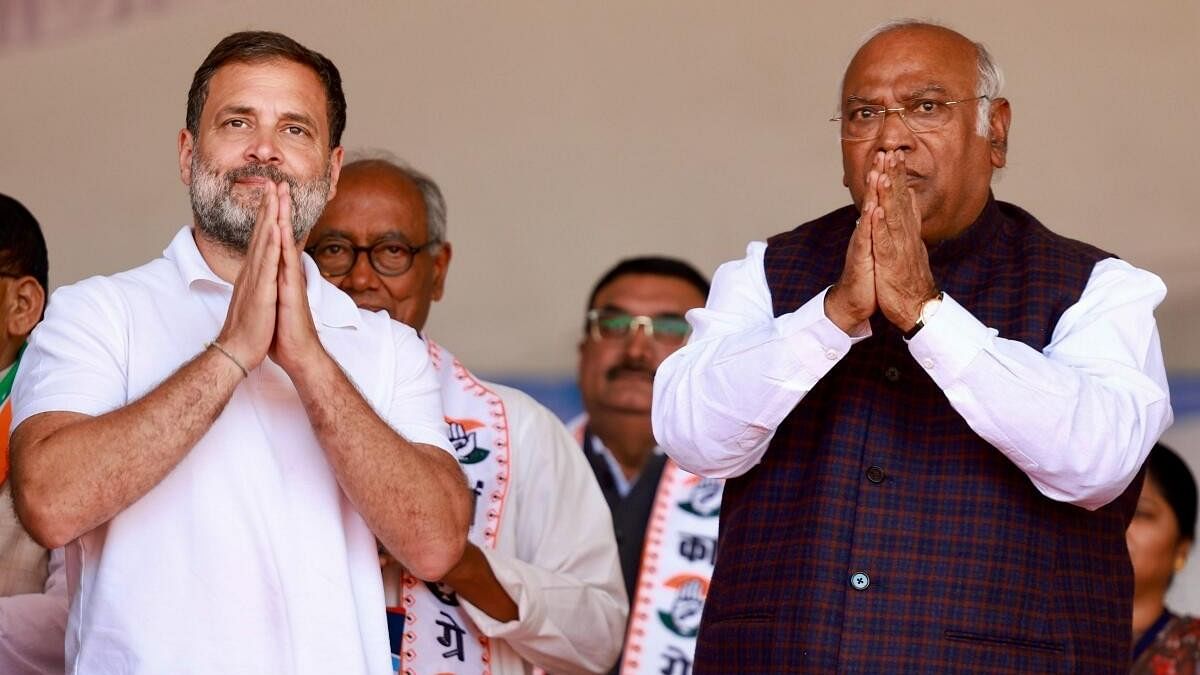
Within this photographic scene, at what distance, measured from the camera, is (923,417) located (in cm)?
308

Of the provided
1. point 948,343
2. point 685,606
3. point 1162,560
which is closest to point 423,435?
point 948,343

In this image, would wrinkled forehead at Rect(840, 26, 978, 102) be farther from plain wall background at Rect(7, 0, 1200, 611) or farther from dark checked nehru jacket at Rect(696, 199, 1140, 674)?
plain wall background at Rect(7, 0, 1200, 611)

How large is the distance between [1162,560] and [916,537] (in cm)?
202

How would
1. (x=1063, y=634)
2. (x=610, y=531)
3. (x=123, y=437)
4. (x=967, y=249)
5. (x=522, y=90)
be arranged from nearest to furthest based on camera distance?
(x=123, y=437)
(x=1063, y=634)
(x=967, y=249)
(x=610, y=531)
(x=522, y=90)

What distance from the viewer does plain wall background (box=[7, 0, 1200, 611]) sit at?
5.70 m

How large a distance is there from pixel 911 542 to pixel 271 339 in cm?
99

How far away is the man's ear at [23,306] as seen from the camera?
3.78 meters

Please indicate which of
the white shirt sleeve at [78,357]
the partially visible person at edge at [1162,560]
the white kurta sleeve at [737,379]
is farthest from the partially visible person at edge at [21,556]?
the partially visible person at edge at [1162,560]

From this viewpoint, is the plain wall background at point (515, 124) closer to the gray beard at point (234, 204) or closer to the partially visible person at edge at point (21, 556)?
the partially visible person at edge at point (21, 556)

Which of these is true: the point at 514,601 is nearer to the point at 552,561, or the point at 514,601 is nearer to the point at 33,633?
the point at 552,561

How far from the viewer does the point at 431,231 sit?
412cm

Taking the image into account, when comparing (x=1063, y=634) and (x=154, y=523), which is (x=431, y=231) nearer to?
(x=154, y=523)

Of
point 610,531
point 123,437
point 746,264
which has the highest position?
point 746,264

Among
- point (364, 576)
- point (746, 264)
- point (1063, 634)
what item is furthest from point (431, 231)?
point (1063, 634)
